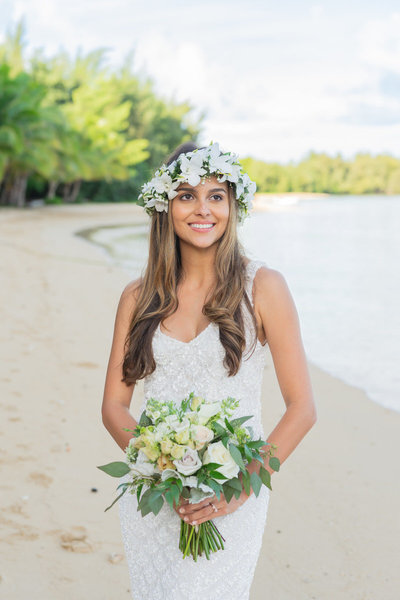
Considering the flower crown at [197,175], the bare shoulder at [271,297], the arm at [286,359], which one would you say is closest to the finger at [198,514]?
the arm at [286,359]

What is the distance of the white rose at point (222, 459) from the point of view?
2.13 meters

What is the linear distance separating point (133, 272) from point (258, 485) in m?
16.7

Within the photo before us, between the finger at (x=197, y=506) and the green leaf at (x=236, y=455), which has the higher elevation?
the green leaf at (x=236, y=455)

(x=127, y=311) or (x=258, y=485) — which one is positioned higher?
(x=127, y=311)

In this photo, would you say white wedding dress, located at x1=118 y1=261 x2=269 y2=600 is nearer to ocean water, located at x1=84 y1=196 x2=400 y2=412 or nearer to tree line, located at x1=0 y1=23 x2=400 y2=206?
ocean water, located at x1=84 y1=196 x2=400 y2=412

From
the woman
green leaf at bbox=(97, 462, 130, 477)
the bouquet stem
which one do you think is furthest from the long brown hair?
the bouquet stem

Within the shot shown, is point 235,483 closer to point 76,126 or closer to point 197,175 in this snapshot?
point 197,175

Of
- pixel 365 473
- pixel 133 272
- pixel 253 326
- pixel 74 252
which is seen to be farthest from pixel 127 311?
pixel 74 252

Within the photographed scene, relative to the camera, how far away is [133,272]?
18.8m

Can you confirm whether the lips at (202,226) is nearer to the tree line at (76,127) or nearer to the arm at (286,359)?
the arm at (286,359)

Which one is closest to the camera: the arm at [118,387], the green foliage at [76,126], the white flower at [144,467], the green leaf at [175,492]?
the green leaf at [175,492]

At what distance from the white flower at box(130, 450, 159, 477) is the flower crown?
926 millimetres

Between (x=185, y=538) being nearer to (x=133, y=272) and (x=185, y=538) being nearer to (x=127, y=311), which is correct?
(x=127, y=311)

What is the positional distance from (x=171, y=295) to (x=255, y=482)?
776 mm
